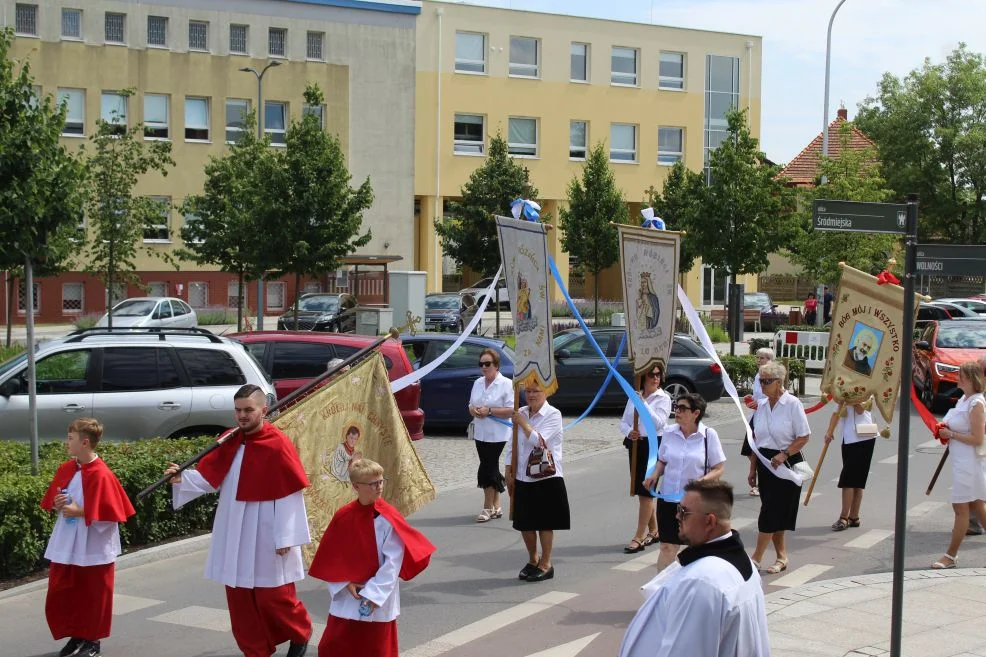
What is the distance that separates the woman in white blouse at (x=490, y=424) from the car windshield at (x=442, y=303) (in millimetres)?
28216

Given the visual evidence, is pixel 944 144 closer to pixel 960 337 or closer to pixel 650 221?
pixel 960 337

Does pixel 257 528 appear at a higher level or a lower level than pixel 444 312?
lower

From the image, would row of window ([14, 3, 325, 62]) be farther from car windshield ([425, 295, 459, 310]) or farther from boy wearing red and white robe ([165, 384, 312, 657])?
boy wearing red and white robe ([165, 384, 312, 657])

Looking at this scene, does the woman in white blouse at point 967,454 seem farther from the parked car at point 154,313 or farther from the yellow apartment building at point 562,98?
the yellow apartment building at point 562,98

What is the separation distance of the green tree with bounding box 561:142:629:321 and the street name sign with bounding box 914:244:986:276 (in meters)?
30.9

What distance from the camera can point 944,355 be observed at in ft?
69.0

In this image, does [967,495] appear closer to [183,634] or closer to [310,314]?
[183,634]

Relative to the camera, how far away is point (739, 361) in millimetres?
22812

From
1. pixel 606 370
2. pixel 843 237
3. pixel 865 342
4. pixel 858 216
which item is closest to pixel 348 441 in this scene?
pixel 858 216

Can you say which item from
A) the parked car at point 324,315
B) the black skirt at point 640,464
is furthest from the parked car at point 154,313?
the black skirt at point 640,464

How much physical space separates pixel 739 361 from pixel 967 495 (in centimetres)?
1290

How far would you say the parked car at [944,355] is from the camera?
20.6 meters

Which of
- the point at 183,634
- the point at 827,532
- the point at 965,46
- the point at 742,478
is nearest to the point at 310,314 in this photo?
the point at 742,478

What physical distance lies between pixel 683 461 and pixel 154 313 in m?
28.8
